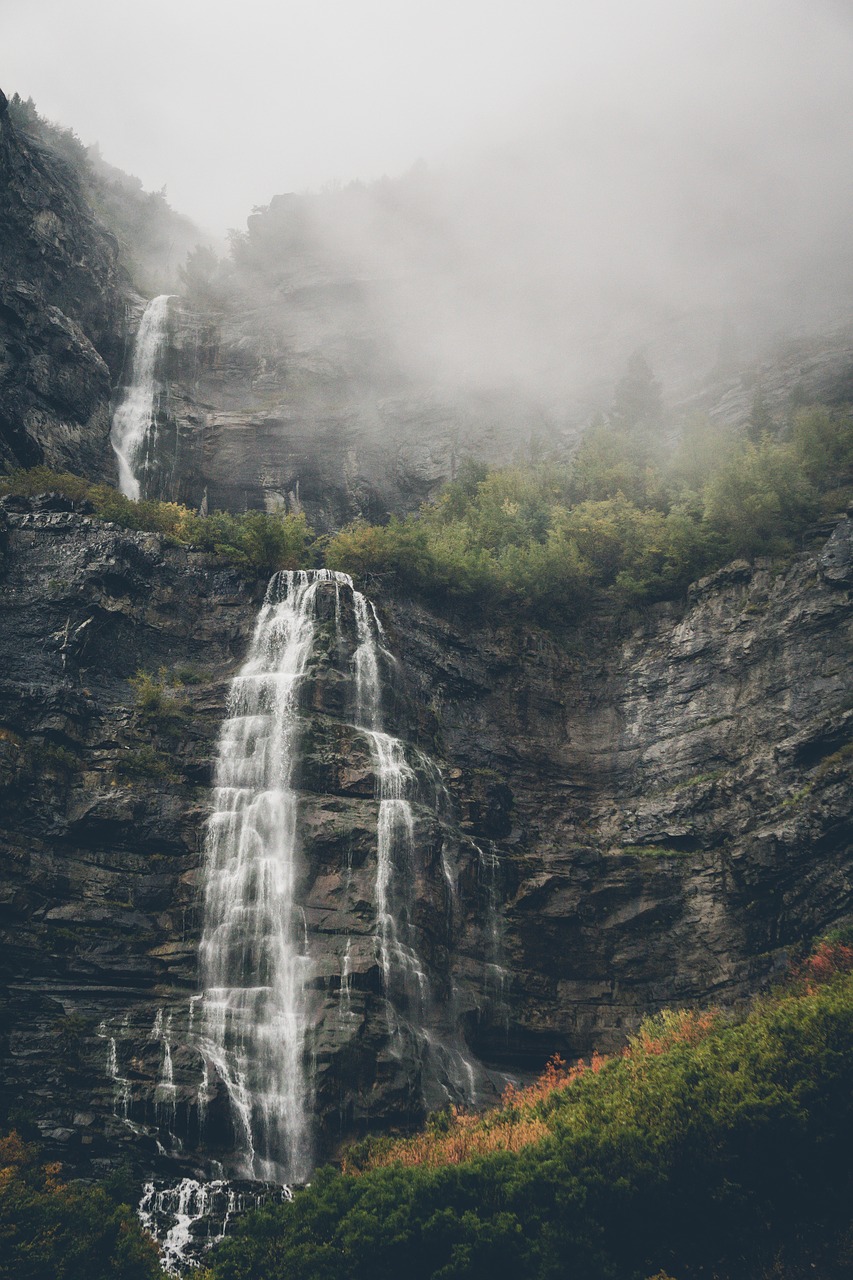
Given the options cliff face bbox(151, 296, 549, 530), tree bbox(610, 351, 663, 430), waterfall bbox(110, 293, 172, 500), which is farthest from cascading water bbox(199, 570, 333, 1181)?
tree bbox(610, 351, 663, 430)

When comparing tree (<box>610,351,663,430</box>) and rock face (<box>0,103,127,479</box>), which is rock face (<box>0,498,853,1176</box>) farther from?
tree (<box>610,351,663,430</box>)

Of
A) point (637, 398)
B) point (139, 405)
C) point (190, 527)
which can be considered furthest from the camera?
point (637, 398)

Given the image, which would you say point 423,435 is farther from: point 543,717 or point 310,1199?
point 310,1199

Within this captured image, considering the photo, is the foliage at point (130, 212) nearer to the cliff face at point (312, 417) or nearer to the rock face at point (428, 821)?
the cliff face at point (312, 417)

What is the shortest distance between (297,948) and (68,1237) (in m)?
12.4

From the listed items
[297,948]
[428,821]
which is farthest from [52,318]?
[297,948]

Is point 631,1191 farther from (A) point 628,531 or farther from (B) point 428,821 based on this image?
(A) point 628,531

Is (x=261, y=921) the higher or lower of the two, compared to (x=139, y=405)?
lower

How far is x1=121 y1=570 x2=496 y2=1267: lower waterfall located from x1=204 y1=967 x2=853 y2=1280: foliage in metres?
5.30

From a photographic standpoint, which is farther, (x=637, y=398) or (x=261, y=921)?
(x=637, y=398)

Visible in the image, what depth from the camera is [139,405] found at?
62.0m

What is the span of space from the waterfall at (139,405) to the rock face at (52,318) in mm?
1596

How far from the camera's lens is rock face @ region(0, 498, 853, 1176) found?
32031 mm

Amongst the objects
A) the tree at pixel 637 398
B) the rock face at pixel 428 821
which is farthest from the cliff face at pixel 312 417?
the rock face at pixel 428 821
